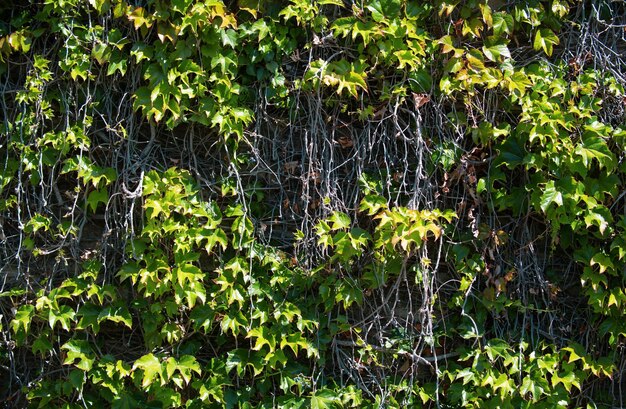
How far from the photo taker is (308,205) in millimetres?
3031

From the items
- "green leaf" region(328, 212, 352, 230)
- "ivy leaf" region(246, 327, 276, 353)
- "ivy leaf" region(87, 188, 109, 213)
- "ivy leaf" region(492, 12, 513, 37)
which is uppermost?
"ivy leaf" region(492, 12, 513, 37)

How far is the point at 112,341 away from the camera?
3035mm

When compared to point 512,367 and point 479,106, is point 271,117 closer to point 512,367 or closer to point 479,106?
point 479,106

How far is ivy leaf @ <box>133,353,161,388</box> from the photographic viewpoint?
2.84 metres

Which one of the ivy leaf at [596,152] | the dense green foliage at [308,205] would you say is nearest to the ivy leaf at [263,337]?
the dense green foliage at [308,205]

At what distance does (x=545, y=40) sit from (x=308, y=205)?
1.14m

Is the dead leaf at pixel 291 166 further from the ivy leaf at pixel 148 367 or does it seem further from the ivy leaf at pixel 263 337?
the ivy leaf at pixel 148 367

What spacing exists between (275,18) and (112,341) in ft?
4.64

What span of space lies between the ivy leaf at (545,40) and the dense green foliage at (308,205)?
23 mm

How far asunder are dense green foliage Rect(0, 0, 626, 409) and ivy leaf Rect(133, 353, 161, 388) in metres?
0.01

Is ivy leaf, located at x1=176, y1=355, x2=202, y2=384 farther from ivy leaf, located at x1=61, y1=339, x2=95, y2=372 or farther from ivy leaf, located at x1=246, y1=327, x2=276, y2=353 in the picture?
ivy leaf, located at x1=61, y1=339, x2=95, y2=372

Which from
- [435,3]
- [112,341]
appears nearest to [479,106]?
[435,3]

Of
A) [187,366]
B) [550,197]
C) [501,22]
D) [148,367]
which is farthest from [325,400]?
[501,22]

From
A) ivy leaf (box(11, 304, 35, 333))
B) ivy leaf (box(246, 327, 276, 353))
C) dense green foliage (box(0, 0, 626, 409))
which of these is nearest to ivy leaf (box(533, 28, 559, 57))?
dense green foliage (box(0, 0, 626, 409))
